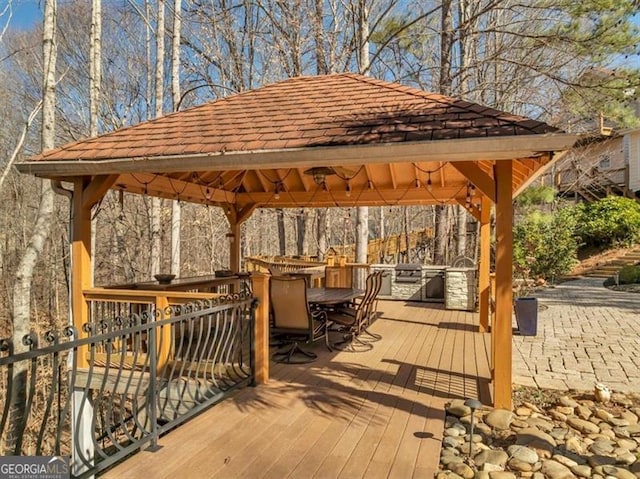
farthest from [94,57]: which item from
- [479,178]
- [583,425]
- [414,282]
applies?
[583,425]

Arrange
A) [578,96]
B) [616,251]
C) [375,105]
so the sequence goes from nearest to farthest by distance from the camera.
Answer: [375,105]
[578,96]
[616,251]

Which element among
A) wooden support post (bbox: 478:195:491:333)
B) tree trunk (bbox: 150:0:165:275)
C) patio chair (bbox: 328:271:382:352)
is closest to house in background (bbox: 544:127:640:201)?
wooden support post (bbox: 478:195:491:333)

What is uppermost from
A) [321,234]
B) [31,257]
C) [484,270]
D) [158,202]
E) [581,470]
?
[158,202]

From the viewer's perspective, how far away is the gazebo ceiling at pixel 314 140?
3.97m

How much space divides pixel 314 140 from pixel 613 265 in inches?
637

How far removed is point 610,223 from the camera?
17.7 metres

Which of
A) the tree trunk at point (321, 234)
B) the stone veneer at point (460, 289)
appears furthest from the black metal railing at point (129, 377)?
the tree trunk at point (321, 234)

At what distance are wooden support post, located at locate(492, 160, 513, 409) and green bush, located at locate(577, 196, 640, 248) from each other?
54.7 feet

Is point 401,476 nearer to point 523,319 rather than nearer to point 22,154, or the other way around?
point 523,319

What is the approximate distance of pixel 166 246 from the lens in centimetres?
1620

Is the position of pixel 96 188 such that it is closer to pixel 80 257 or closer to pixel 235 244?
pixel 80 257

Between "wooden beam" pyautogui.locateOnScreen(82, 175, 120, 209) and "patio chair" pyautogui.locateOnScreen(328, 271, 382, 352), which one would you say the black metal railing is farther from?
"wooden beam" pyautogui.locateOnScreen(82, 175, 120, 209)

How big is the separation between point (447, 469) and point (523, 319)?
4.99 m

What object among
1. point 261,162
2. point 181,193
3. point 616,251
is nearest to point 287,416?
point 261,162
